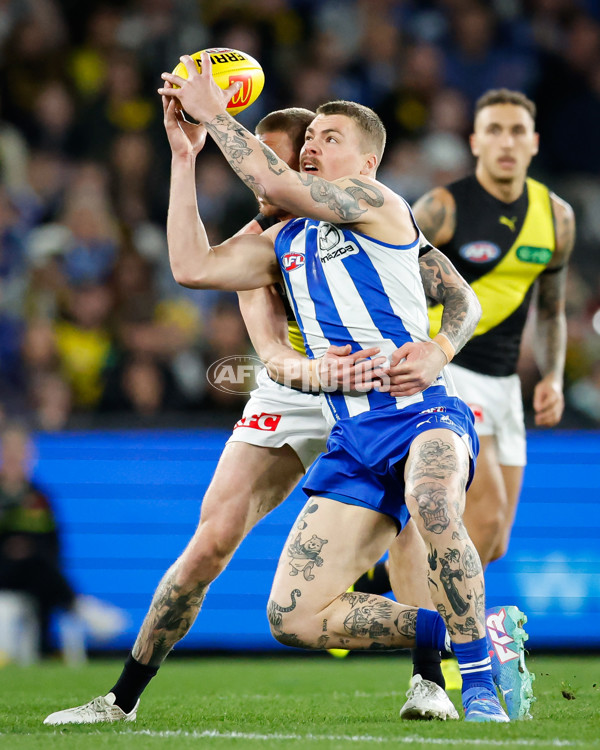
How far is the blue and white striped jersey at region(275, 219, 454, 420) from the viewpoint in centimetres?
447

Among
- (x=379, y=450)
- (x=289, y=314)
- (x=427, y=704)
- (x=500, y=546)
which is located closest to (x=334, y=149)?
(x=289, y=314)

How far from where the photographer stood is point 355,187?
4.42m

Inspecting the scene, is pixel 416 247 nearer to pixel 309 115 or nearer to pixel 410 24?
pixel 309 115

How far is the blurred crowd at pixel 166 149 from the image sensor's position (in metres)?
9.89

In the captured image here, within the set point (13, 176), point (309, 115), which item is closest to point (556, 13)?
point (13, 176)

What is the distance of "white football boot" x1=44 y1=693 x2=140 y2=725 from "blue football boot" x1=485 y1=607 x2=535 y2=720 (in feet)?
4.95

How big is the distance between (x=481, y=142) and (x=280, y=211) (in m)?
1.91

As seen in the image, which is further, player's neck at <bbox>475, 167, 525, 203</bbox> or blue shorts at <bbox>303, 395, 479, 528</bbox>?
player's neck at <bbox>475, 167, 525, 203</bbox>

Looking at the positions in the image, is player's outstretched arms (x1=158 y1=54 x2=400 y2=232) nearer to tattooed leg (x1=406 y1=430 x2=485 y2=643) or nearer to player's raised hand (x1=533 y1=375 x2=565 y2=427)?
tattooed leg (x1=406 y1=430 x2=485 y2=643)

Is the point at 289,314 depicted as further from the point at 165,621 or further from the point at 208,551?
the point at 165,621

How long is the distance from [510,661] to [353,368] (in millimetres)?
1274

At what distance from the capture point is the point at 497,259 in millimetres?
6398

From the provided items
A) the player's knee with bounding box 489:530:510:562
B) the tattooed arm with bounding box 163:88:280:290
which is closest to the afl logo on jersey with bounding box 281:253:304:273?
the tattooed arm with bounding box 163:88:280:290

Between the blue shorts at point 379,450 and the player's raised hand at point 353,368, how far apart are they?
12 centimetres
